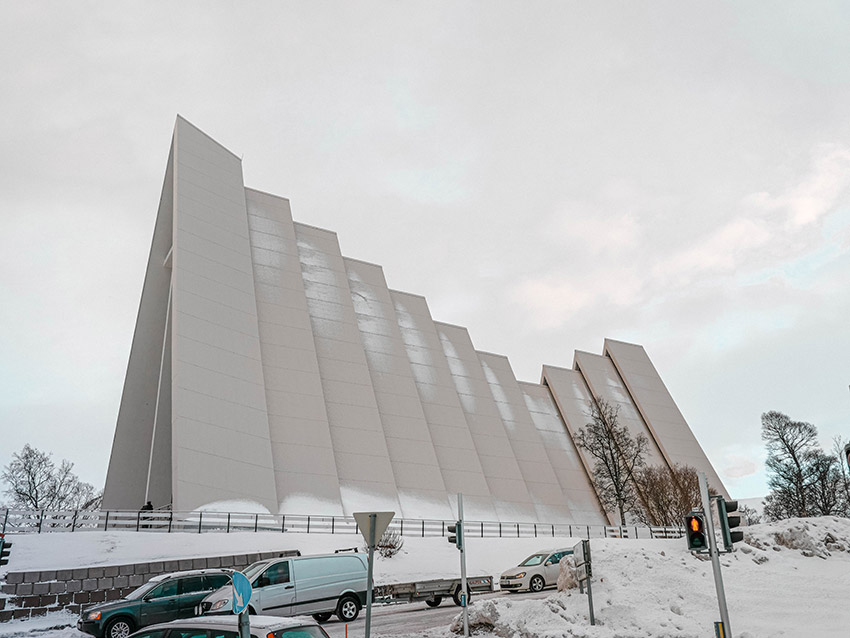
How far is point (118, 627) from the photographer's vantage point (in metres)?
12.2

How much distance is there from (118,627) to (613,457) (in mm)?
32415

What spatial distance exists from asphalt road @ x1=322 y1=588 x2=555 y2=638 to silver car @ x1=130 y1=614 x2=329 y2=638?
245 inches

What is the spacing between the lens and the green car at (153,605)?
1213 centimetres

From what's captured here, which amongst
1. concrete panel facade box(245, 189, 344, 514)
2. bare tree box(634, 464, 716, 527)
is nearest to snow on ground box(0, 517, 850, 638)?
concrete panel facade box(245, 189, 344, 514)

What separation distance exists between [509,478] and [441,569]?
15.1m

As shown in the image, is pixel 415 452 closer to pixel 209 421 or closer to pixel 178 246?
pixel 209 421

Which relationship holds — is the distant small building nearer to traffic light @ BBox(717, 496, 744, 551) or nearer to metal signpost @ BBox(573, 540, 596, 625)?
metal signpost @ BBox(573, 540, 596, 625)

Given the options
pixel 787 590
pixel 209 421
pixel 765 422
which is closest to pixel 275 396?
pixel 209 421

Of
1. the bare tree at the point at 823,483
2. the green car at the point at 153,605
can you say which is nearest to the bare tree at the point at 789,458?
the bare tree at the point at 823,483

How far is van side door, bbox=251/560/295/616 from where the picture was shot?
13.4m

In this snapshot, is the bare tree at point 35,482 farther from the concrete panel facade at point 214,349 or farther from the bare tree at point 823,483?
the bare tree at point 823,483

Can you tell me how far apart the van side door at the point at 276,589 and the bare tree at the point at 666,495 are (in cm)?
2765

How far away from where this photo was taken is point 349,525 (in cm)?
2716

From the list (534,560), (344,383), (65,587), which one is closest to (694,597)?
(534,560)
